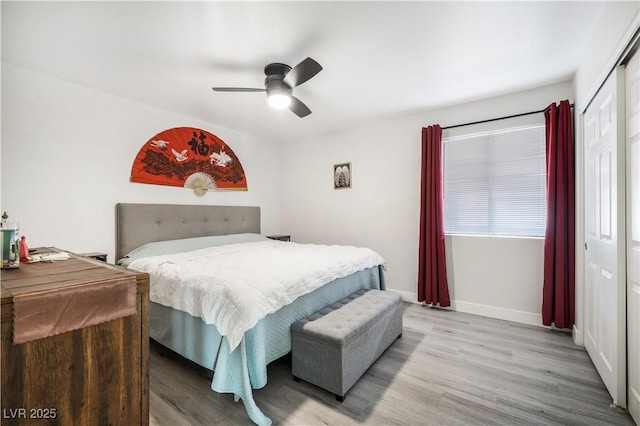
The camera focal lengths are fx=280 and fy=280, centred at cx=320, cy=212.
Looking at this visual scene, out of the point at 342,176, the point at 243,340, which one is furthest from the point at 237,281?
the point at 342,176

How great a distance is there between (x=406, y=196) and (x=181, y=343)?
9.91 feet

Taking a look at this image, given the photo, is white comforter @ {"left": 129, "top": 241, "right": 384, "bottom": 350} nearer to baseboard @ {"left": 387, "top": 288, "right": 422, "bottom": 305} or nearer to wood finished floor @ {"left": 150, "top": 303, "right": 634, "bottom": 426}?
wood finished floor @ {"left": 150, "top": 303, "right": 634, "bottom": 426}

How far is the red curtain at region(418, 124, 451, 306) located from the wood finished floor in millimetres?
882

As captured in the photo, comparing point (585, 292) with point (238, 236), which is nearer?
point (585, 292)

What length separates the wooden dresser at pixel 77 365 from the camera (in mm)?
797

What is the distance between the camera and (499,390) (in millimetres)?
1898

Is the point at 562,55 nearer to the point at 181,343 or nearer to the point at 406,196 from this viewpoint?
the point at 406,196

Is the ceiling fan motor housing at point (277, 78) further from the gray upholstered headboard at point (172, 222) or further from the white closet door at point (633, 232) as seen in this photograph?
the white closet door at point (633, 232)

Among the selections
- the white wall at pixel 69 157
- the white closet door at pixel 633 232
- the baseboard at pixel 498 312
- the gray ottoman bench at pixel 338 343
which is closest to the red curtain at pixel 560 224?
the baseboard at pixel 498 312

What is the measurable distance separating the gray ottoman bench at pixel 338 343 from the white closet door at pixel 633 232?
1.43 m

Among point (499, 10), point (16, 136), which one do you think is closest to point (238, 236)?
point (16, 136)

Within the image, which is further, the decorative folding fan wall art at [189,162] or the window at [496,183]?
the decorative folding fan wall art at [189,162]

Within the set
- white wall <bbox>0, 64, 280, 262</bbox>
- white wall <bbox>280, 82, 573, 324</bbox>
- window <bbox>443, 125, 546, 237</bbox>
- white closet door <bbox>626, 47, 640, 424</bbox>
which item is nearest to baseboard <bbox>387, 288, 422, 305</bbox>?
white wall <bbox>280, 82, 573, 324</bbox>

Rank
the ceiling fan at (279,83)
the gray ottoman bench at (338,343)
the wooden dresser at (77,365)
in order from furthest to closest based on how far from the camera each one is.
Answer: the ceiling fan at (279,83) < the gray ottoman bench at (338,343) < the wooden dresser at (77,365)
